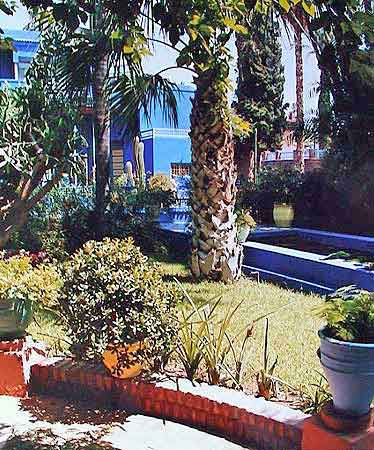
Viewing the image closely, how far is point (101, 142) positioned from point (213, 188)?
15.7ft

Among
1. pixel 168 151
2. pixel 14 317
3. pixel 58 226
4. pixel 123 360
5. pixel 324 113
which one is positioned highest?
pixel 324 113

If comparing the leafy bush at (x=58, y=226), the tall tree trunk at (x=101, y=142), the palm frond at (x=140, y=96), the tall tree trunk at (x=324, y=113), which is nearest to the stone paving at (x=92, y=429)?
the palm frond at (x=140, y=96)

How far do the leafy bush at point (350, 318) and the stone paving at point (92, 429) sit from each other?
1117 mm

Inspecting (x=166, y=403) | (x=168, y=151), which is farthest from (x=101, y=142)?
(x=168, y=151)

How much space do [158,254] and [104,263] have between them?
7.67 metres

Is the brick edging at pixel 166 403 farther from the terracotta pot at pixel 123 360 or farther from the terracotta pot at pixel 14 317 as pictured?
the terracotta pot at pixel 14 317

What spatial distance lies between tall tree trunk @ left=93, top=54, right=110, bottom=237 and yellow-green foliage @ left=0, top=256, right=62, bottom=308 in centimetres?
578

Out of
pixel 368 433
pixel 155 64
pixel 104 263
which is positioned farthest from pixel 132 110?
pixel 368 433

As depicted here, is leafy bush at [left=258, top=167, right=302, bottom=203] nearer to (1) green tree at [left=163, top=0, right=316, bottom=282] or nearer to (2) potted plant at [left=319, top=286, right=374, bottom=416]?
(1) green tree at [left=163, top=0, right=316, bottom=282]

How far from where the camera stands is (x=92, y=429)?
13.2ft

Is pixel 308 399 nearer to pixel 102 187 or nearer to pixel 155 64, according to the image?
pixel 155 64

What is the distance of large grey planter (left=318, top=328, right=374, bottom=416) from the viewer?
3037 millimetres

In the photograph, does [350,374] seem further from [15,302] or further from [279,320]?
[279,320]

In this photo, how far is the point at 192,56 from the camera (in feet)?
11.2
